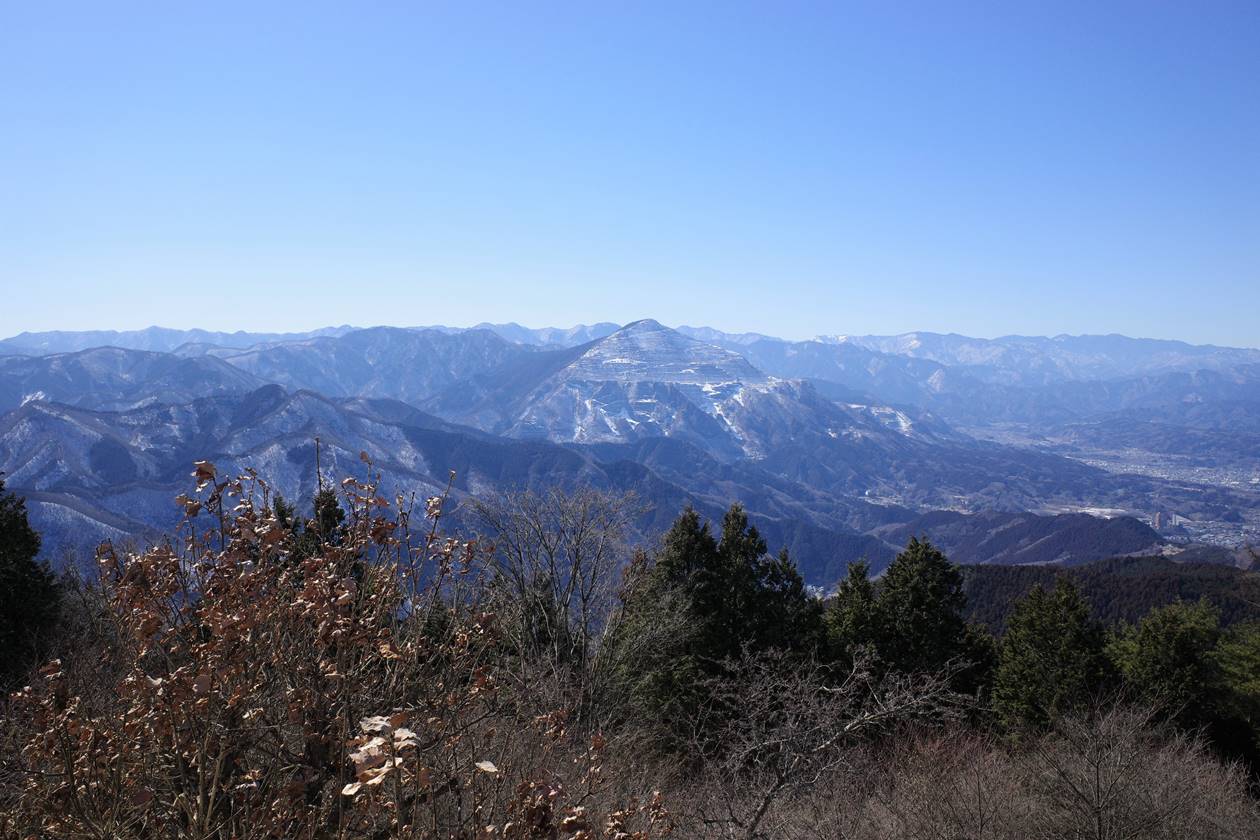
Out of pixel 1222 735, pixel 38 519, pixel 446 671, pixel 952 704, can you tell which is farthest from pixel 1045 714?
pixel 38 519

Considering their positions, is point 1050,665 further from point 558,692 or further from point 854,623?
point 558,692

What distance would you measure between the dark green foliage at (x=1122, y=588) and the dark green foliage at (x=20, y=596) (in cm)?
7401

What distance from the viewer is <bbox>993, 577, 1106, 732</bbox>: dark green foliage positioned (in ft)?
79.3

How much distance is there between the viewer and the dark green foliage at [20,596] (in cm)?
1938

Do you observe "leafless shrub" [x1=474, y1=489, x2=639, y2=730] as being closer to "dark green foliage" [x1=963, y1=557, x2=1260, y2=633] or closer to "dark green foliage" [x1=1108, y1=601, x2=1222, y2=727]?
"dark green foliage" [x1=1108, y1=601, x2=1222, y2=727]

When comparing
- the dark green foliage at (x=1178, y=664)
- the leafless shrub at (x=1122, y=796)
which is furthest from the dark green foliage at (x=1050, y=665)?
the leafless shrub at (x=1122, y=796)

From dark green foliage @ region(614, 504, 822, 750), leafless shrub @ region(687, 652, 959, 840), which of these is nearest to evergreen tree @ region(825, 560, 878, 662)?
dark green foliage @ region(614, 504, 822, 750)

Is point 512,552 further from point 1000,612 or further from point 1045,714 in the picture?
point 1000,612

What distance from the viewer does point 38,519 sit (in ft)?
375

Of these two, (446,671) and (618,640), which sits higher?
(446,671)

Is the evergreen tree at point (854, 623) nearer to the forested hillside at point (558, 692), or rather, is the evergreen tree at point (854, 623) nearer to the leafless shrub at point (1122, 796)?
the forested hillside at point (558, 692)

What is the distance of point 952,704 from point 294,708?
2590cm

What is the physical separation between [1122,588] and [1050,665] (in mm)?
79965

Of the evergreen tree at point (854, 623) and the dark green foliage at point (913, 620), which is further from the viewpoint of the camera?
the evergreen tree at point (854, 623)
